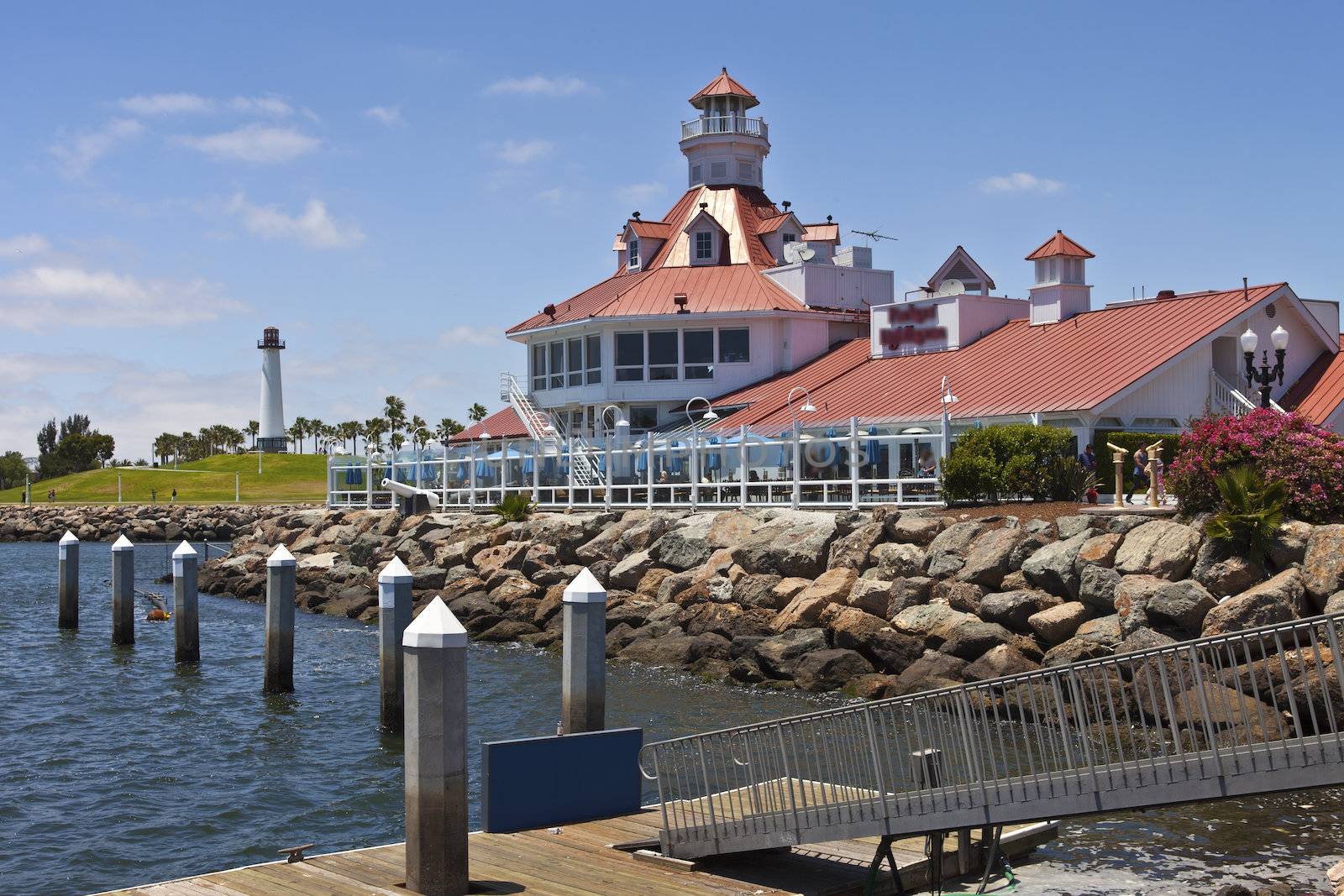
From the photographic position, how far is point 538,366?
4528 centimetres

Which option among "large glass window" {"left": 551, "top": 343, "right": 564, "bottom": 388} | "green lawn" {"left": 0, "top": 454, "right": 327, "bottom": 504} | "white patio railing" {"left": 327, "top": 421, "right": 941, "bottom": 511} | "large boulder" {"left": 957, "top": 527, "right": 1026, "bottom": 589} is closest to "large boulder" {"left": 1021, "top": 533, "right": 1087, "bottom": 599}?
"large boulder" {"left": 957, "top": 527, "right": 1026, "bottom": 589}

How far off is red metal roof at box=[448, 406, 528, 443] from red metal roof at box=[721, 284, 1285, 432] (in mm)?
13191

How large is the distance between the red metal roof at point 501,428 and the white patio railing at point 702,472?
18.0 feet

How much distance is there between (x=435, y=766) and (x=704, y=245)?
36023 mm

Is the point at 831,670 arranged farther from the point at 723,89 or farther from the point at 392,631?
the point at 723,89

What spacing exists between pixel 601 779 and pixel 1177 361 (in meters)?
20.8

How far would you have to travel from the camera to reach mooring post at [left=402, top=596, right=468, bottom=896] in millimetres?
10852

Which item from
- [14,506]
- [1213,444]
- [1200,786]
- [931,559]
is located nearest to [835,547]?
[931,559]

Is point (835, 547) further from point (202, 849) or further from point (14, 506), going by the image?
point (14, 506)

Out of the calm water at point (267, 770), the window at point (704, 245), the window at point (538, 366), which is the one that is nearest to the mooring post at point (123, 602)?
the calm water at point (267, 770)

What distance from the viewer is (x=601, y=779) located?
1330cm

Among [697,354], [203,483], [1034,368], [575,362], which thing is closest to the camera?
[1034,368]

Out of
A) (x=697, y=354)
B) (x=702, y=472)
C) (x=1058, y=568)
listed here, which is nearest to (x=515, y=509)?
(x=702, y=472)

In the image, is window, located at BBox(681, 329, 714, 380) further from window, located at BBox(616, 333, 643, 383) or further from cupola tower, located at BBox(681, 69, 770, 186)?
cupola tower, located at BBox(681, 69, 770, 186)
